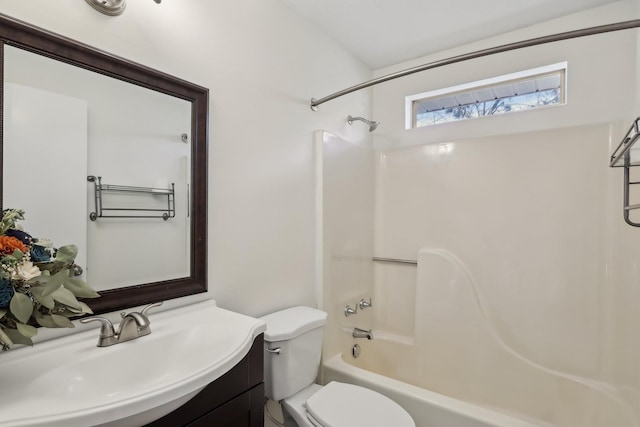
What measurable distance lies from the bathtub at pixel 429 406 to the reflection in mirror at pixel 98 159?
115 centimetres

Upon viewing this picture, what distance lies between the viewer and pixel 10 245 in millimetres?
721

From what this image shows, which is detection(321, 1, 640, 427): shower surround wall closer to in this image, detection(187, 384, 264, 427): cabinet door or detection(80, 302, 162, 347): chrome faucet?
detection(187, 384, 264, 427): cabinet door

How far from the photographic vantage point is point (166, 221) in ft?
4.31

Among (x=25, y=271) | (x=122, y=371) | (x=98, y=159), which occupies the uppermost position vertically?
(x=98, y=159)

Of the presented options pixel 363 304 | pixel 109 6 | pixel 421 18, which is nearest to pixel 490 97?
pixel 421 18

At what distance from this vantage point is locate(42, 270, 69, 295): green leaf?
0.75 meters

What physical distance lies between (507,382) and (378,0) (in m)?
2.41

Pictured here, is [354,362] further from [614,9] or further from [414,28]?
[614,9]

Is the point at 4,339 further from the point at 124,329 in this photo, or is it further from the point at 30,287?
the point at 124,329

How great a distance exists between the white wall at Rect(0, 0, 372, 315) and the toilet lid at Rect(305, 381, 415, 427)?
51 centimetres

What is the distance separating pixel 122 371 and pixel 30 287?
1.30ft

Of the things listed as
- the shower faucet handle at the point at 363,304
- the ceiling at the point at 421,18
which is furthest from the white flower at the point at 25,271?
the shower faucet handle at the point at 363,304

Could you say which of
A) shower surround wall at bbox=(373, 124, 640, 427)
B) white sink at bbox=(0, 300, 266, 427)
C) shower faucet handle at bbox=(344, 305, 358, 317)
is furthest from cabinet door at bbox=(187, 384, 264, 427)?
shower surround wall at bbox=(373, 124, 640, 427)

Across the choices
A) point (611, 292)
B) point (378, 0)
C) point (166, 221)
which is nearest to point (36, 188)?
point (166, 221)
